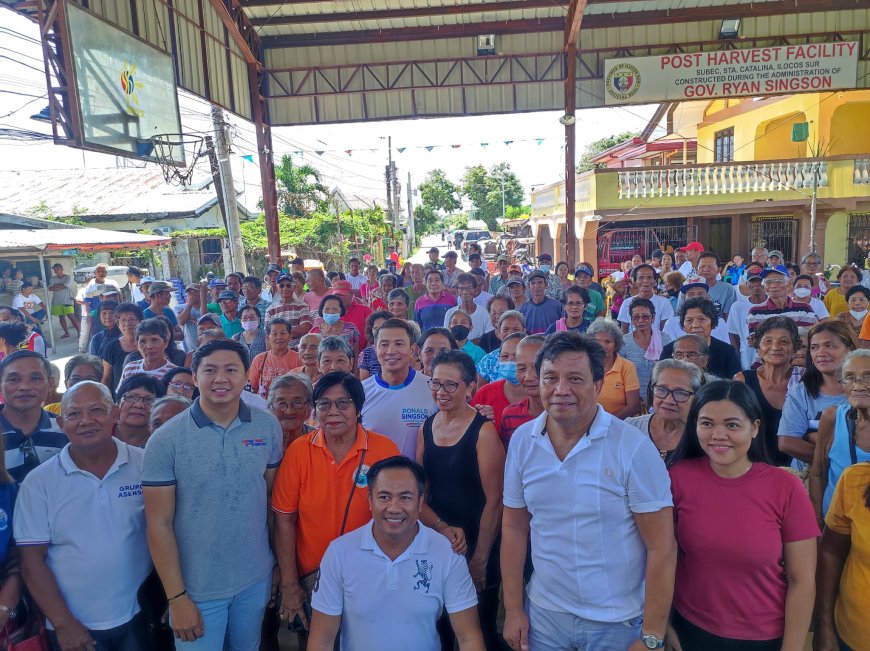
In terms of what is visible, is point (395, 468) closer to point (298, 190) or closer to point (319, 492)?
point (319, 492)

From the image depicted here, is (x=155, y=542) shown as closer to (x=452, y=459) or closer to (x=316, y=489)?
(x=316, y=489)

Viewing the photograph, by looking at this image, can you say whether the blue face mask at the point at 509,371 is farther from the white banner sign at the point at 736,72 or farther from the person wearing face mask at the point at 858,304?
the white banner sign at the point at 736,72

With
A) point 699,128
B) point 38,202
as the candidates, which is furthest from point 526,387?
point 38,202

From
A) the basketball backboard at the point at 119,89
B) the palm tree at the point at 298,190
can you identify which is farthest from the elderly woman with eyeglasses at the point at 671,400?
the palm tree at the point at 298,190

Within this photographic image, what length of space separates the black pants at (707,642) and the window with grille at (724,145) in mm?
19220

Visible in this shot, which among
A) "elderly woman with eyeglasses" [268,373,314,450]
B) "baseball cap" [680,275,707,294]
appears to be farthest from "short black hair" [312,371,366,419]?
"baseball cap" [680,275,707,294]

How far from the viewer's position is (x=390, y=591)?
2092 millimetres

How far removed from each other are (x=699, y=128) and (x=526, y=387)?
20816mm

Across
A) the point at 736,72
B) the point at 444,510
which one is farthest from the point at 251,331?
the point at 736,72

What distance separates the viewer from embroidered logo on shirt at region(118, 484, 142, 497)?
228 cm

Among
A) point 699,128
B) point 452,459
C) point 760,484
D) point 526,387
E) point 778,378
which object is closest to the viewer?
point 760,484

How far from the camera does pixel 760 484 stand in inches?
74.0

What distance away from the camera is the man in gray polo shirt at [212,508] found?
217cm

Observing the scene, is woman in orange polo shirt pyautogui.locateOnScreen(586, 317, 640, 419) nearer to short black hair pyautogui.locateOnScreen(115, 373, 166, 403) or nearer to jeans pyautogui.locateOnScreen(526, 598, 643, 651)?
jeans pyautogui.locateOnScreen(526, 598, 643, 651)
